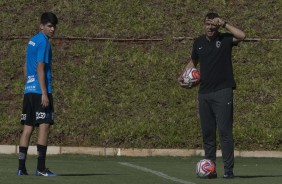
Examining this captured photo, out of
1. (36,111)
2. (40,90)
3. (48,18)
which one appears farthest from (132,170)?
(48,18)

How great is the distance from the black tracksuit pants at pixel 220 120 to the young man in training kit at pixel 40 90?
211 centimetres

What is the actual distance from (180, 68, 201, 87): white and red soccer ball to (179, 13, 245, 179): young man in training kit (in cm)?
17

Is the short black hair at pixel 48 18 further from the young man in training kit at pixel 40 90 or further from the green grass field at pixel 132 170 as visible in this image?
the green grass field at pixel 132 170

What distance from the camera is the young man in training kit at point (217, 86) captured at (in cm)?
1207

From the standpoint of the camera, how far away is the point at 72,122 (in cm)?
2019

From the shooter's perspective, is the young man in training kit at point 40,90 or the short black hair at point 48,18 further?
the short black hair at point 48,18

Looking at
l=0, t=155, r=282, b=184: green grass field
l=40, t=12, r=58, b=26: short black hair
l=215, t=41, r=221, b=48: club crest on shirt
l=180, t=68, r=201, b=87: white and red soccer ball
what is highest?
l=40, t=12, r=58, b=26: short black hair

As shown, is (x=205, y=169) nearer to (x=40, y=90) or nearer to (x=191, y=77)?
(x=191, y=77)

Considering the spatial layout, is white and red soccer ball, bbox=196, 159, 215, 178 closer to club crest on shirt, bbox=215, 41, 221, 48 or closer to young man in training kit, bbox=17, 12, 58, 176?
club crest on shirt, bbox=215, 41, 221, 48

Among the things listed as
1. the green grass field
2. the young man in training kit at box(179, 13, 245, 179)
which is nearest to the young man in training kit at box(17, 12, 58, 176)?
the green grass field

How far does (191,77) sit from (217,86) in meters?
0.53

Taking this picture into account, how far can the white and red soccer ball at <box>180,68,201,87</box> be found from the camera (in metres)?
12.5

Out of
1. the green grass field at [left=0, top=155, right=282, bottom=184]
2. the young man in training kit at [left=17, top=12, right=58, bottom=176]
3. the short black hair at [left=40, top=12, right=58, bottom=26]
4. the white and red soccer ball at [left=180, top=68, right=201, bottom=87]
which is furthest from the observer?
the white and red soccer ball at [left=180, top=68, right=201, bottom=87]

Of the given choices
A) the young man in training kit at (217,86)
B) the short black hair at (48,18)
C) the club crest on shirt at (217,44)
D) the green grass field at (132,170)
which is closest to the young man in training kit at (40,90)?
the short black hair at (48,18)
